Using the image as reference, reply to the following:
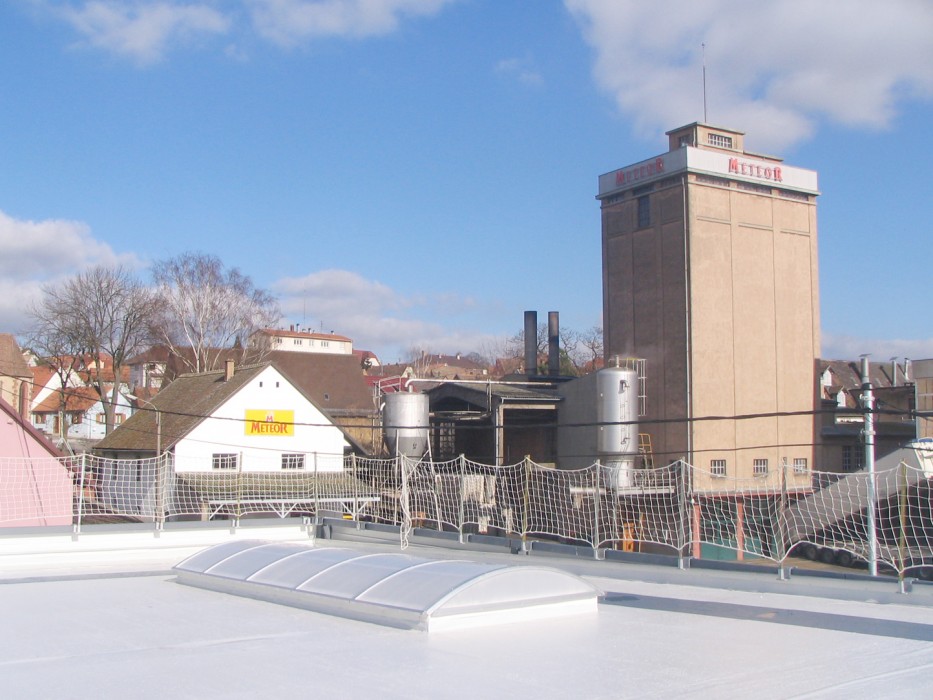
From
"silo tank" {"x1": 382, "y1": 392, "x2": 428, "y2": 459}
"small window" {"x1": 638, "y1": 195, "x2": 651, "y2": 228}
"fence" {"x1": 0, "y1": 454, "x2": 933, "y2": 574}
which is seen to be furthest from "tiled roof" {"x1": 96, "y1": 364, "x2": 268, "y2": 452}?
"small window" {"x1": 638, "y1": 195, "x2": 651, "y2": 228}

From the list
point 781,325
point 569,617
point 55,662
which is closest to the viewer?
point 55,662

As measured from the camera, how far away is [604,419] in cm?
3306

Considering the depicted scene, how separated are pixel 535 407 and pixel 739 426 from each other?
31.9 ft

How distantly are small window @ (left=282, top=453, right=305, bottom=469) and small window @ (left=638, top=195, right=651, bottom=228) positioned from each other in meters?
17.9

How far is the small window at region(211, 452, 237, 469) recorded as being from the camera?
105 feet

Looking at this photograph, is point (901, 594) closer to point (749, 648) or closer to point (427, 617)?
point (749, 648)

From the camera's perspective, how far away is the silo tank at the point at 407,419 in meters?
30.7

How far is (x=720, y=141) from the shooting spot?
39812 millimetres

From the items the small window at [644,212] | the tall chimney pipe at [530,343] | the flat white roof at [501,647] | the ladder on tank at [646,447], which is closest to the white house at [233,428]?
the tall chimney pipe at [530,343]

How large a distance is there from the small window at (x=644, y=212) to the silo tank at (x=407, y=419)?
14.0 meters

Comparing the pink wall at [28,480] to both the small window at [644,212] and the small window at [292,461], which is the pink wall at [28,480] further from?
the small window at [644,212]

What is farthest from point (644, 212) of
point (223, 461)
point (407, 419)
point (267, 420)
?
point (223, 461)

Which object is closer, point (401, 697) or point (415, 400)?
point (401, 697)

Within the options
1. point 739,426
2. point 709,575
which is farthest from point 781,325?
point 709,575
